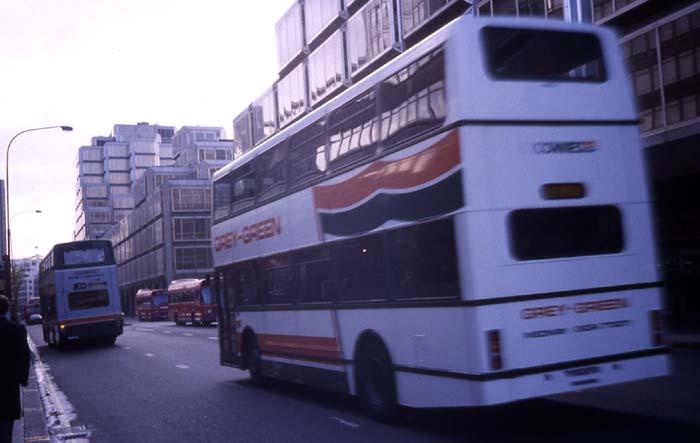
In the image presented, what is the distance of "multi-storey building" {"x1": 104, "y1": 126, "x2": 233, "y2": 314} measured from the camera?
87250 millimetres

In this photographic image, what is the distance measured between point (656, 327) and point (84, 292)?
2528cm

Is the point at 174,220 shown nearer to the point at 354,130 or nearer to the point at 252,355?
the point at 252,355

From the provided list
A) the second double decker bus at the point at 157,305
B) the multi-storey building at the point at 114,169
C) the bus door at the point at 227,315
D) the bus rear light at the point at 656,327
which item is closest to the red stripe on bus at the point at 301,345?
the bus door at the point at 227,315

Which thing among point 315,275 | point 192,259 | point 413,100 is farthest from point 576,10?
point 192,259

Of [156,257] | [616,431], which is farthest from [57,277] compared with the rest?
[156,257]

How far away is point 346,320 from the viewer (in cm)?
1077

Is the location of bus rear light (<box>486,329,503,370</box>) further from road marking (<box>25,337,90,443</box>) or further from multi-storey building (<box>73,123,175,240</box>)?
multi-storey building (<box>73,123,175,240</box>)

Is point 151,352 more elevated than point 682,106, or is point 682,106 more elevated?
point 682,106

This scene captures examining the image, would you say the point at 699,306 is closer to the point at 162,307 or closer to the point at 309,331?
the point at 309,331

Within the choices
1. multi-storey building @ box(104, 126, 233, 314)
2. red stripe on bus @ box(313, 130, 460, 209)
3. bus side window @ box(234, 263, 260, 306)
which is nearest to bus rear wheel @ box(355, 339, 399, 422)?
red stripe on bus @ box(313, 130, 460, 209)

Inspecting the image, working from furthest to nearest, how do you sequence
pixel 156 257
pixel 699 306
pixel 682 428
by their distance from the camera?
pixel 156 257 < pixel 699 306 < pixel 682 428

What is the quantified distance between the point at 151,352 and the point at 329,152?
16.8 metres

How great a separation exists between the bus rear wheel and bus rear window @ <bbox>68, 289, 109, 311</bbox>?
72.2ft

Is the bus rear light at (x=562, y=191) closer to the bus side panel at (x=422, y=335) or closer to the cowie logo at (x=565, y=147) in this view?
the cowie logo at (x=565, y=147)
